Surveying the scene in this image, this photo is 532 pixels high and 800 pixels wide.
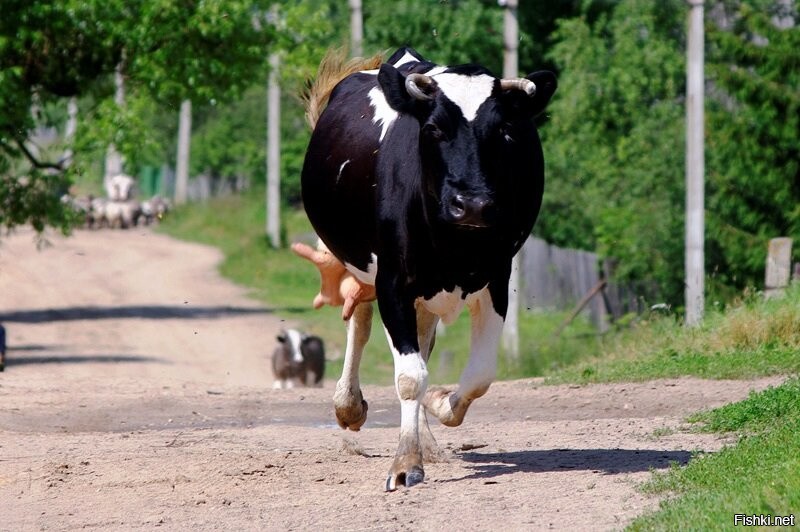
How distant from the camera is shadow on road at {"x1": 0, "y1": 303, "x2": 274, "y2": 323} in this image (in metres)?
29.5

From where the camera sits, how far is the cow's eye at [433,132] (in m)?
8.27

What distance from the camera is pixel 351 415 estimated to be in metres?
9.76

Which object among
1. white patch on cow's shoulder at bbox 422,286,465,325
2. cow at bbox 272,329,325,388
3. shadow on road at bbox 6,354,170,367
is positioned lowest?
shadow on road at bbox 6,354,170,367

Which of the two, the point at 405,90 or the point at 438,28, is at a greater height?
the point at 438,28

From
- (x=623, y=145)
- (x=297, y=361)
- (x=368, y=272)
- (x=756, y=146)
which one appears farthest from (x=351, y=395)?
(x=623, y=145)

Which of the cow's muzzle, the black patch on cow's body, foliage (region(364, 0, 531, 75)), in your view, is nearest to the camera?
the cow's muzzle

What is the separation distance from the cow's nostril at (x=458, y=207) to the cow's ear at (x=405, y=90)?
645 millimetres

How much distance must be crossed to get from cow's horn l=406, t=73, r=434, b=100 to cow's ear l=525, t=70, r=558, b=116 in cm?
58

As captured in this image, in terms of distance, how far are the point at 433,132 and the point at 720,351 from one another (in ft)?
21.3

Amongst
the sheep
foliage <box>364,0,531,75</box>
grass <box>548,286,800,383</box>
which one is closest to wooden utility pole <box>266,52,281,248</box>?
foliage <box>364,0,531,75</box>

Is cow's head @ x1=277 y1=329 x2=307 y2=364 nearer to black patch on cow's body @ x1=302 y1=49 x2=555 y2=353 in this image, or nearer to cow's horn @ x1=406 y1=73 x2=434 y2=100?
black patch on cow's body @ x1=302 y1=49 x2=555 y2=353

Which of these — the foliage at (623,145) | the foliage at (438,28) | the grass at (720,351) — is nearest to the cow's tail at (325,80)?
the grass at (720,351)

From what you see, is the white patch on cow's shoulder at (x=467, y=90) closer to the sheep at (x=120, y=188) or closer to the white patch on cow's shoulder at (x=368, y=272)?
the white patch on cow's shoulder at (x=368, y=272)

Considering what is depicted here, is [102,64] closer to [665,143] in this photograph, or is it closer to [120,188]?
[665,143]
